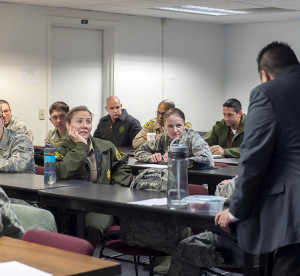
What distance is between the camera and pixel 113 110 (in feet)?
29.0

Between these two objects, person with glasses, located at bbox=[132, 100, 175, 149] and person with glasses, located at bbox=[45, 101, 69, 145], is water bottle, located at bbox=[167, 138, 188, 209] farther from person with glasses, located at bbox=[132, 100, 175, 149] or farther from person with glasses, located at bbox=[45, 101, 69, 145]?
person with glasses, located at bbox=[132, 100, 175, 149]

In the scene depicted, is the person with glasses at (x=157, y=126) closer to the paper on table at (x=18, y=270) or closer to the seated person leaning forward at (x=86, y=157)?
the seated person leaning forward at (x=86, y=157)

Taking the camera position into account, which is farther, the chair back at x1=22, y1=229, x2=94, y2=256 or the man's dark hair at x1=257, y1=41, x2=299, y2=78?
the man's dark hair at x1=257, y1=41, x2=299, y2=78

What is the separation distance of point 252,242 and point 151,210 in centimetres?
83

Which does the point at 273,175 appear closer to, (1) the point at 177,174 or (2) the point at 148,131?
(1) the point at 177,174

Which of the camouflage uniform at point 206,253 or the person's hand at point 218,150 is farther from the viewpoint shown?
the person's hand at point 218,150

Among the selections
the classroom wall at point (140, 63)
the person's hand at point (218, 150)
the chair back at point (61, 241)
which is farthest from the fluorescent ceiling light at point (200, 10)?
the chair back at point (61, 241)

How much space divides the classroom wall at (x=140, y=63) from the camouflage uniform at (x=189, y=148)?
121 inches

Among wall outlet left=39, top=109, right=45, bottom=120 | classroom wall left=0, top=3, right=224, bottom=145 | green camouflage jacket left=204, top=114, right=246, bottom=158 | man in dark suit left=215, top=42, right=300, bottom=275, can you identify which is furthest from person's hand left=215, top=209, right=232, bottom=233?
wall outlet left=39, top=109, right=45, bottom=120

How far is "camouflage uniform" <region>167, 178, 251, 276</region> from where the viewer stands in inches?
145

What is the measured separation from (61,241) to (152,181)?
5.74ft

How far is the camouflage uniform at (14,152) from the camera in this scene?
5.31 m

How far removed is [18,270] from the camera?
7.66ft

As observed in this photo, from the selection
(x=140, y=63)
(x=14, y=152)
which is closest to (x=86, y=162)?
(x=14, y=152)
